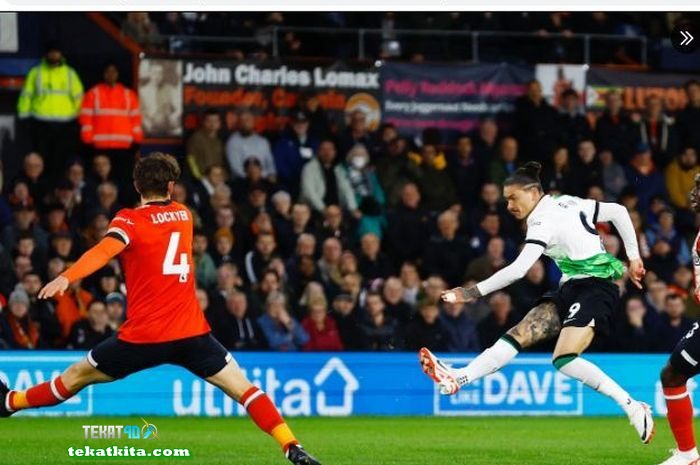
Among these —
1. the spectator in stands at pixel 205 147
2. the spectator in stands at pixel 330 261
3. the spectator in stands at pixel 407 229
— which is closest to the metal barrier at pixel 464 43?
the spectator in stands at pixel 205 147

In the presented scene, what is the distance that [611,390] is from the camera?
42.8ft

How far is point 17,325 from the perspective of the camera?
19.1 meters

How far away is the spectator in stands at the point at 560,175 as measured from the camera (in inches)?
895

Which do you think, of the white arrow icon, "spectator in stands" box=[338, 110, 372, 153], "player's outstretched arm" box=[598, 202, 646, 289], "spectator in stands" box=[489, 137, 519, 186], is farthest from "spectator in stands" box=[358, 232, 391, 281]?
"player's outstretched arm" box=[598, 202, 646, 289]

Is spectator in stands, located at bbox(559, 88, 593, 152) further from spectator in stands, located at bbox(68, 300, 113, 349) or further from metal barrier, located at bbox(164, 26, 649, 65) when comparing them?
spectator in stands, located at bbox(68, 300, 113, 349)

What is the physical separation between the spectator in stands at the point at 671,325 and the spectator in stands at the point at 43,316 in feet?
24.3

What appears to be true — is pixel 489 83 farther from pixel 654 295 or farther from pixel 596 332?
pixel 596 332

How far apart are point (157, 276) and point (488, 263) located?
1040 centimetres

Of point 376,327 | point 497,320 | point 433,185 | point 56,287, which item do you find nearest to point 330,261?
point 376,327

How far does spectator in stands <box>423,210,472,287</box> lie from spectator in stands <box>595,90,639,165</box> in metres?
3.09

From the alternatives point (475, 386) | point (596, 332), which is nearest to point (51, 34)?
point (475, 386)

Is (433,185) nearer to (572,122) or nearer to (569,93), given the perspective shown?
(572,122)

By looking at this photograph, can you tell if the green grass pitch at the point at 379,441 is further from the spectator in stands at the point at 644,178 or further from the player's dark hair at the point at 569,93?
the player's dark hair at the point at 569,93

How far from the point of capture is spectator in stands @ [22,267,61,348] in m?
19.2
